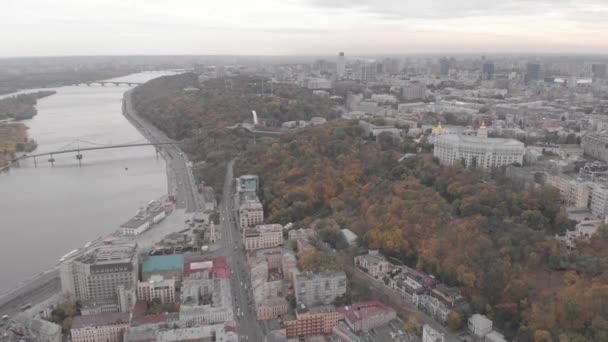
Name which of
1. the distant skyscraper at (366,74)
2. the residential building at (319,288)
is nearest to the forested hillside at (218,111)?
the residential building at (319,288)

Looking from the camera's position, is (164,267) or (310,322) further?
(164,267)

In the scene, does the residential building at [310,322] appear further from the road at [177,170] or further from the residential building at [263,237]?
the road at [177,170]

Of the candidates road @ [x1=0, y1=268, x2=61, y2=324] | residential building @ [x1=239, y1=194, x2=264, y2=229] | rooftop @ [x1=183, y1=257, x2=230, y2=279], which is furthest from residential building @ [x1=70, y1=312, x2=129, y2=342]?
residential building @ [x1=239, y1=194, x2=264, y2=229]

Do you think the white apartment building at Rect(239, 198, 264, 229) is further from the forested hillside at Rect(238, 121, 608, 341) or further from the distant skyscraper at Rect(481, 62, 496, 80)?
the distant skyscraper at Rect(481, 62, 496, 80)

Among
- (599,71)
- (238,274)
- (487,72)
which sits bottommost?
(238,274)

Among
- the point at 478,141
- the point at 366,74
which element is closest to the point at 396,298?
the point at 478,141

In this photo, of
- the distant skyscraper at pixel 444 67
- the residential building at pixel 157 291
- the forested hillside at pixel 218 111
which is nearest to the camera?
the residential building at pixel 157 291

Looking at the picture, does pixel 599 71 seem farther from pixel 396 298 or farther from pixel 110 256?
pixel 110 256
